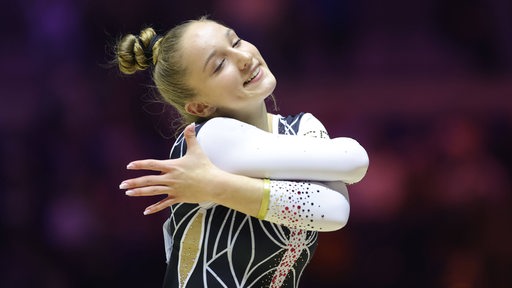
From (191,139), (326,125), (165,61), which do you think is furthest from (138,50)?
(326,125)

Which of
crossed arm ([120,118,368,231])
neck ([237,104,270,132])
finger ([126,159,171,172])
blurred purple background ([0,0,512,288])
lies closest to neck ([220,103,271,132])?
neck ([237,104,270,132])

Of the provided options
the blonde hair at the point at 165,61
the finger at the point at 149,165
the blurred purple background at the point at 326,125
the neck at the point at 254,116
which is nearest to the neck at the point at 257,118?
the neck at the point at 254,116

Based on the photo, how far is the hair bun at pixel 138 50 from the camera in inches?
68.9

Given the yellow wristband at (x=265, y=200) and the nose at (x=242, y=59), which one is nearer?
the yellow wristband at (x=265, y=200)

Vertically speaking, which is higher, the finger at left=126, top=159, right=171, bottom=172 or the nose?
the nose

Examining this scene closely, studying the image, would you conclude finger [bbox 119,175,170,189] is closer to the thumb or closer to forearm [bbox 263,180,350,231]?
the thumb

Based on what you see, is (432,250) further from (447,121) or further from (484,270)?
(447,121)

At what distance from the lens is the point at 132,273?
3002 mm

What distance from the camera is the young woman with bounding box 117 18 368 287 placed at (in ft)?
4.89

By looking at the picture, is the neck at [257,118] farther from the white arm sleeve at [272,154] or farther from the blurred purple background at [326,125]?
the blurred purple background at [326,125]

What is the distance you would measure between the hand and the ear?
0.15 metres

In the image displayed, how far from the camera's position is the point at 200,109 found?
165 cm

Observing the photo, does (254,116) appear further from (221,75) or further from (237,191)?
(237,191)

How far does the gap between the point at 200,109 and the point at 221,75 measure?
10 centimetres
